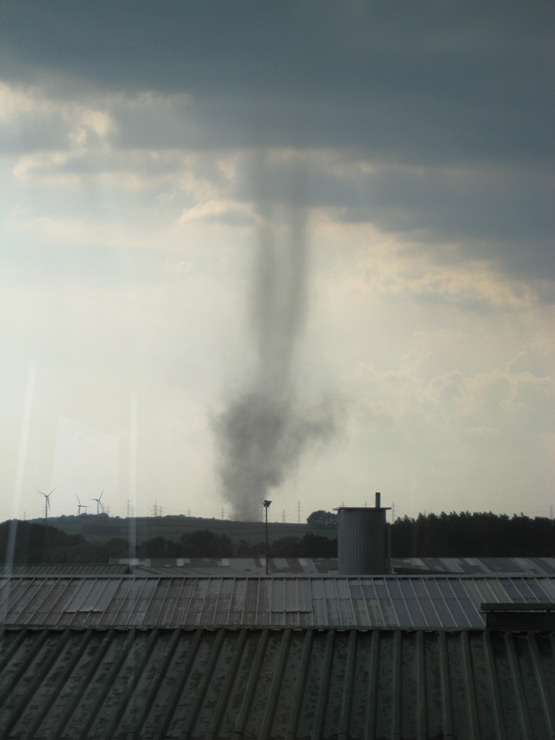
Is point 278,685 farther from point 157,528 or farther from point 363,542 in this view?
point 157,528

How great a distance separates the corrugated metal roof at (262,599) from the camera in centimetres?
3095

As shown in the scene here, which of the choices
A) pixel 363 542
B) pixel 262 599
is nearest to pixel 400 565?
pixel 363 542

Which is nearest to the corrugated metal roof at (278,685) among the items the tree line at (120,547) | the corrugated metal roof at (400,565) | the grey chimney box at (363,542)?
the grey chimney box at (363,542)

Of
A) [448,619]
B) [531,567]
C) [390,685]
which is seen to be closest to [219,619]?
[448,619]

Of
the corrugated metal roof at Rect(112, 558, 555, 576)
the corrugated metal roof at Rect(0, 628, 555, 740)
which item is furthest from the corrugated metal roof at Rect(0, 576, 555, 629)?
the corrugated metal roof at Rect(112, 558, 555, 576)

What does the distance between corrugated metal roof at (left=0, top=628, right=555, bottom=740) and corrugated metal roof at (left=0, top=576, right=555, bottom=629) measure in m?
13.8

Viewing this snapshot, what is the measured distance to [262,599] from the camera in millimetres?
31953

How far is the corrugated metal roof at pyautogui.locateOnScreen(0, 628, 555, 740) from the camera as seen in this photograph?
14.6 m

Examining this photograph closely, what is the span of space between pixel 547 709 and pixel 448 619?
634 inches

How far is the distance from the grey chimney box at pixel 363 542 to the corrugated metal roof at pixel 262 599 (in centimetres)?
860

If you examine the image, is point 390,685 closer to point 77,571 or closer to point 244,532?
point 77,571

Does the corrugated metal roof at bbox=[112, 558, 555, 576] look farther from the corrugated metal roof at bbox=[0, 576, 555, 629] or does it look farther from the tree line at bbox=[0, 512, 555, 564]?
the corrugated metal roof at bbox=[0, 576, 555, 629]

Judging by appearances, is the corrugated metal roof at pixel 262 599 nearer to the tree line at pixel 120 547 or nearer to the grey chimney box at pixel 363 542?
the grey chimney box at pixel 363 542

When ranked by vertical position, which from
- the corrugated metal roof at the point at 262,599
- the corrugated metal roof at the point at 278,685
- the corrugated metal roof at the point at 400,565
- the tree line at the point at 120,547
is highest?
the tree line at the point at 120,547
